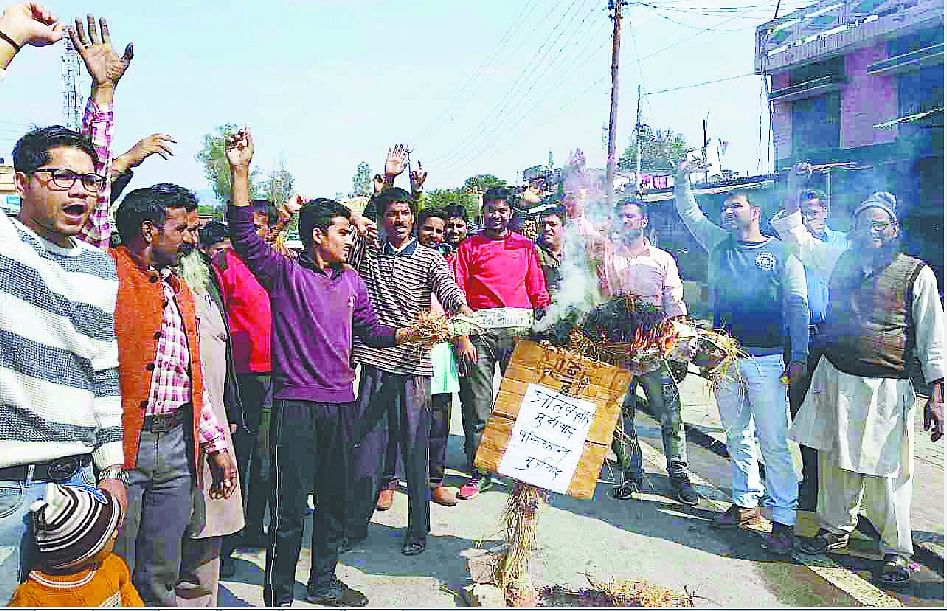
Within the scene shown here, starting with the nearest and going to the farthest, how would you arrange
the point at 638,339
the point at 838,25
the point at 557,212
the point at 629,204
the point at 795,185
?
the point at 638,339 < the point at 629,204 < the point at 557,212 < the point at 795,185 < the point at 838,25

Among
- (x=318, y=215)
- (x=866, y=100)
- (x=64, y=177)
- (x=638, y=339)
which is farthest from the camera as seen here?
(x=866, y=100)

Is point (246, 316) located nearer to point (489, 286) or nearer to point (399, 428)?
point (399, 428)

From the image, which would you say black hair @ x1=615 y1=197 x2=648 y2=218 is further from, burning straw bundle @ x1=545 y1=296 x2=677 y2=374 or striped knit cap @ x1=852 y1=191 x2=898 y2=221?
burning straw bundle @ x1=545 y1=296 x2=677 y2=374

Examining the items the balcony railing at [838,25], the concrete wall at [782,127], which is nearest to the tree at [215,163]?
the balcony railing at [838,25]

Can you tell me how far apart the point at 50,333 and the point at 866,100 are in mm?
14694

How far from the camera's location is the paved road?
13.4 feet

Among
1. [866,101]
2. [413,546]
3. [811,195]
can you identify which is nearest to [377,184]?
[413,546]

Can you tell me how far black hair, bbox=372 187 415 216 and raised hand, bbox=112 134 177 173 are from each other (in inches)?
60.2

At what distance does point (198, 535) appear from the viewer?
3.39 metres

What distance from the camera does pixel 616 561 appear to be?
447 centimetres

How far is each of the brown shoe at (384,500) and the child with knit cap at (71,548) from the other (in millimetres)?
3004

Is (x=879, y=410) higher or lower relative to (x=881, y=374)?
lower

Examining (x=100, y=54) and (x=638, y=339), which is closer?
(x=100, y=54)

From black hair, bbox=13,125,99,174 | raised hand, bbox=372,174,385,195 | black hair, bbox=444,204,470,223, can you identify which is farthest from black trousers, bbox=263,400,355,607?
black hair, bbox=444,204,470,223
